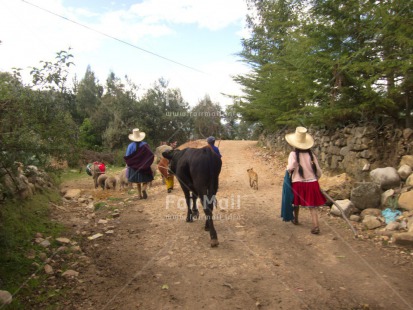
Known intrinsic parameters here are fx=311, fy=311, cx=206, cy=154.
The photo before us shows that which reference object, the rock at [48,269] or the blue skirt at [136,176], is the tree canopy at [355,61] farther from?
the rock at [48,269]

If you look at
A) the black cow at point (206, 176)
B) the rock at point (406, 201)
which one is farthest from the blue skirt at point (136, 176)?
the rock at point (406, 201)

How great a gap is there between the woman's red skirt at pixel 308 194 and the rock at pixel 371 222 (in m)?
0.97

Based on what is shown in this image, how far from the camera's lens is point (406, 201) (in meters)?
5.69

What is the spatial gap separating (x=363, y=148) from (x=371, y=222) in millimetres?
3108

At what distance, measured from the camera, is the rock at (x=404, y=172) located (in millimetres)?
6418

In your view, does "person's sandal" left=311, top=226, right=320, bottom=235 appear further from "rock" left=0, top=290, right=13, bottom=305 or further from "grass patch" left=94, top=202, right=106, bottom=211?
"grass patch" left=94, top=202, right=106, bottom=211

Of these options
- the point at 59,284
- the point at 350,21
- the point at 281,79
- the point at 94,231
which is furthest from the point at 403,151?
the point at 59,284

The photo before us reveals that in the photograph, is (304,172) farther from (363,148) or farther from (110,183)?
(110,183)

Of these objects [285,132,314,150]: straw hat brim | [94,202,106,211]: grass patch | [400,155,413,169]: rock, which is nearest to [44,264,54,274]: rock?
[94,202,106,211]: grass patch

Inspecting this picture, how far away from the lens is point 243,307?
3236mm

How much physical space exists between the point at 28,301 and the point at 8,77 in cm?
278

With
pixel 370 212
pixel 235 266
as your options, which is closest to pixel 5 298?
pixel 235 266

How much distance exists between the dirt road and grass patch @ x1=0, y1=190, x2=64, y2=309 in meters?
0.49

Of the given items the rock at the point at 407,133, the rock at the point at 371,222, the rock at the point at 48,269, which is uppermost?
the rock at the point at 407,133
